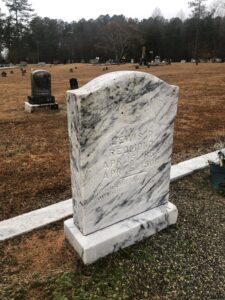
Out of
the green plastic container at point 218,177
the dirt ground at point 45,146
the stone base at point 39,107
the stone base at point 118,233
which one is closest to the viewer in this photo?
the stone base at point 118,233

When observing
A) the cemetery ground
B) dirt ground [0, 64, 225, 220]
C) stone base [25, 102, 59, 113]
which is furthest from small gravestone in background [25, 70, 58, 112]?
the cemetery ground

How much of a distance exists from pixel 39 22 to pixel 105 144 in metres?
75.8

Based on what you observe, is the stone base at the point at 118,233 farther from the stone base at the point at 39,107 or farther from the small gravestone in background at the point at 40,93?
the small gravestone in background at the point at 40,93

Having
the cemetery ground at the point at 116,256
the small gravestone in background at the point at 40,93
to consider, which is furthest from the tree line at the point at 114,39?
the cemetery ground at the point at 116,256

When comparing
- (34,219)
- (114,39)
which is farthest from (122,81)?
(114,39)

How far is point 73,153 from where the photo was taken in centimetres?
292

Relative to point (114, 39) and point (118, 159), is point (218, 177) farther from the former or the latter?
point (114, 39)

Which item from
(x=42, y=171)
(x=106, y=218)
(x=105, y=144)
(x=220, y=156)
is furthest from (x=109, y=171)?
(x=42, y=171)

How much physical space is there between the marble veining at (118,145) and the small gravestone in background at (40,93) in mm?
8167

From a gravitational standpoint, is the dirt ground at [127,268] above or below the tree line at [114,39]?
below

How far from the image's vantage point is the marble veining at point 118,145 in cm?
275

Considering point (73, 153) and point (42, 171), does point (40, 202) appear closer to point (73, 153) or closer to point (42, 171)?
point (42, 171)

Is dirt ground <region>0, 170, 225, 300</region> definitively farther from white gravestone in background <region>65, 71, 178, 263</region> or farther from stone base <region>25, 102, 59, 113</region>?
stone base <region>25, 102, 59, 113</region>

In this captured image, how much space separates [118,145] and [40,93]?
28.5 ft
